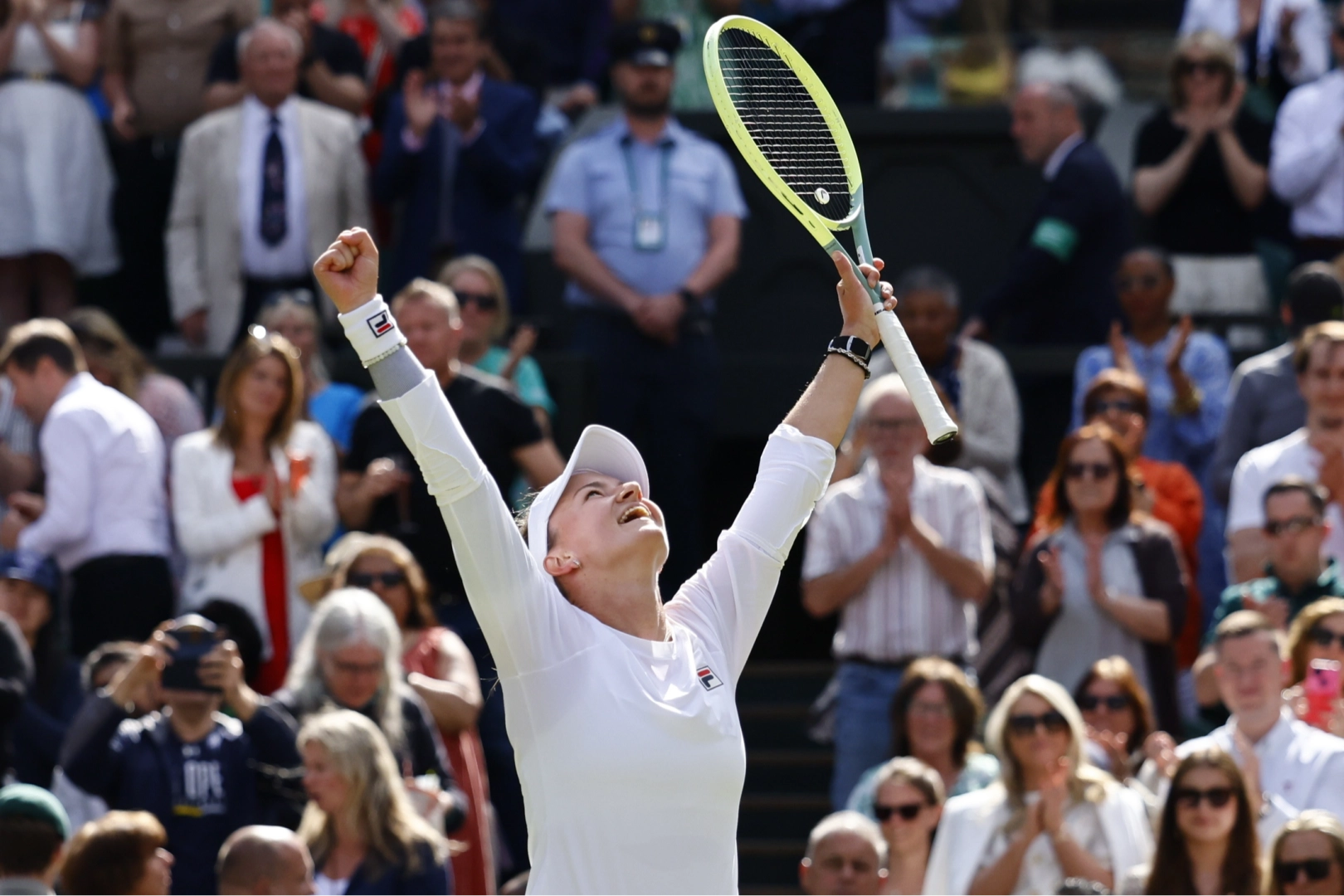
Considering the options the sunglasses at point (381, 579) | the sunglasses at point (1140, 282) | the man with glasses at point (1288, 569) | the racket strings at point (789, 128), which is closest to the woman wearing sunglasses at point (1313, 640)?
the man with glasses at point (1288, 569)

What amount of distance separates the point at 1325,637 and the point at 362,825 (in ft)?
10.1

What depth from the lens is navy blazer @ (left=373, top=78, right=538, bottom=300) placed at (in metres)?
11.0

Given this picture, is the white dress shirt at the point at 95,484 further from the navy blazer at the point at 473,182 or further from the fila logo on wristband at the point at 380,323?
the fila logo on wristband at the point at 380,323

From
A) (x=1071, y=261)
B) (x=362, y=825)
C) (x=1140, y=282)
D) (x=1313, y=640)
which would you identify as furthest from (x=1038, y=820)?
(x=1071, y=261)

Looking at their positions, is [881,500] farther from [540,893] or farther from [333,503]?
[540,893]

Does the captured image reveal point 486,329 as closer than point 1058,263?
Yes

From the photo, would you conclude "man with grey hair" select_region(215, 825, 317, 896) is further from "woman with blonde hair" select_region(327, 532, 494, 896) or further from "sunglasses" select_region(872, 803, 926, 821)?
"sunglasses" select_region(872, 803, 926, 821)

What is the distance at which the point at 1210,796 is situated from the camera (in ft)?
21.9

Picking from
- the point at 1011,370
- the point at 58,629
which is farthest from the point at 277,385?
the point at 1011,370

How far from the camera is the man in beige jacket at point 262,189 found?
10961mm

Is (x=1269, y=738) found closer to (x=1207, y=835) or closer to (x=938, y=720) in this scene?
(x=1207, y=835)

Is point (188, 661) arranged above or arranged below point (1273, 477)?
below

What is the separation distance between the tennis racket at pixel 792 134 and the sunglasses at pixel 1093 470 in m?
3.49

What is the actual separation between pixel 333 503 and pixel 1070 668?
2.84m
